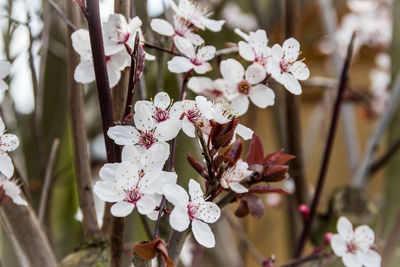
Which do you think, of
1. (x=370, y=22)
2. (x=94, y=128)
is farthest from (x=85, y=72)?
(x=370, y=22)

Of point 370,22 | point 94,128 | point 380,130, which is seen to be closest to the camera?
point 380,130

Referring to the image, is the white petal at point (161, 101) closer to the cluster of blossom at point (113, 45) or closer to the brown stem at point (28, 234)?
the cluster of blossom at point (113, 45)

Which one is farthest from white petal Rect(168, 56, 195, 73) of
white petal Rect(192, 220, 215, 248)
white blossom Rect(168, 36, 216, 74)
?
white petal Rect(192, 220, 215, 248)

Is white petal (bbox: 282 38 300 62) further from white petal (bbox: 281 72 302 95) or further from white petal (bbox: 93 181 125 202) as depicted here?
white petal (bbox: 93 181 125 202)

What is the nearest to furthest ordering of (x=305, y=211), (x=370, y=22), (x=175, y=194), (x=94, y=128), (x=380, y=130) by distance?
1. (x=175, y=194)
2. (x=305, y=211)
3. (x=380, y=130)
4. (x=94, y=128)
5. (x=370, y=22)

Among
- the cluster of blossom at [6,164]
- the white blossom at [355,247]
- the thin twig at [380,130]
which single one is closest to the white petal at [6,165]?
the cluster of blossom at [6,164]

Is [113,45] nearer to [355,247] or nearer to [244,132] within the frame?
[244,132]
